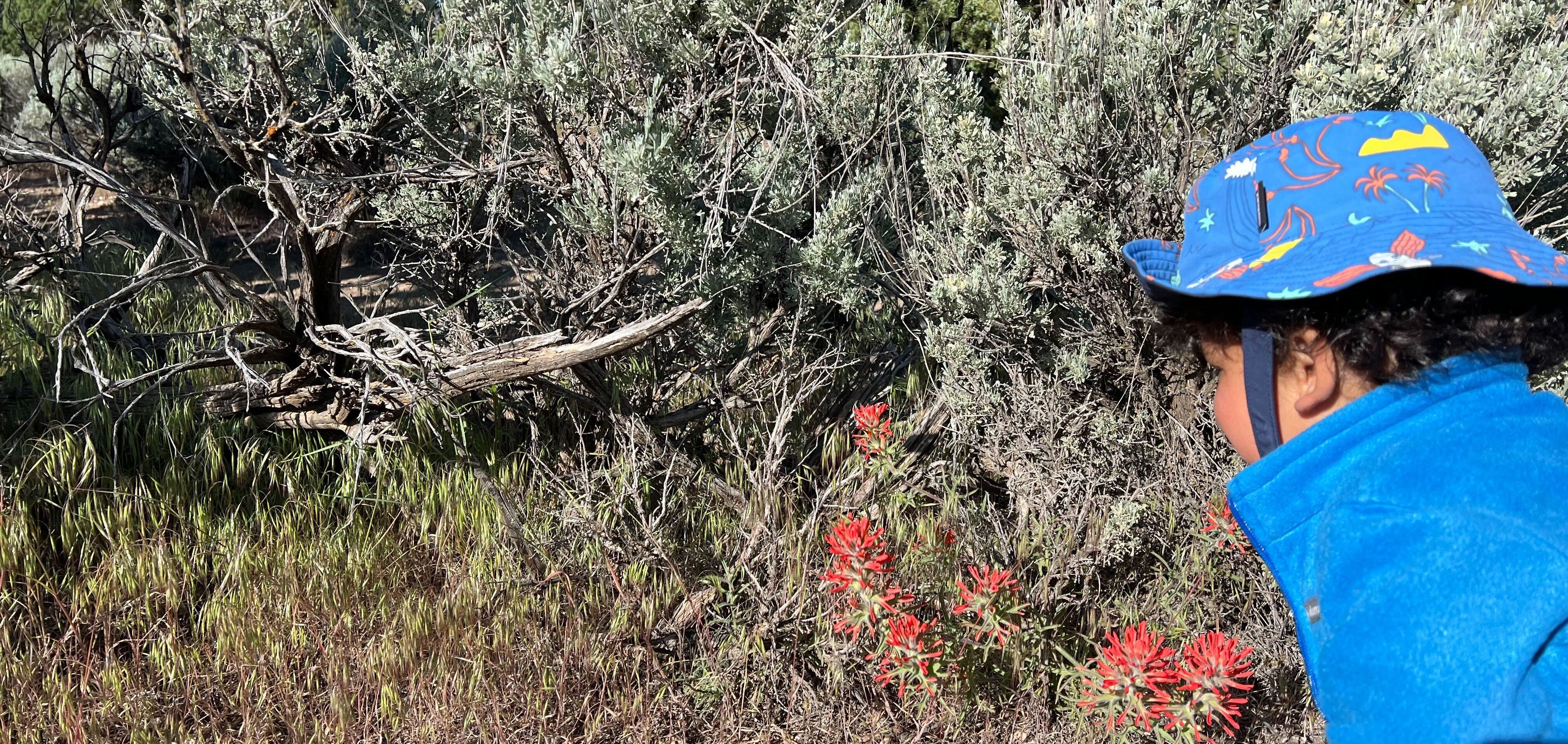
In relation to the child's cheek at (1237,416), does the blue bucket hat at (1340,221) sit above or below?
above

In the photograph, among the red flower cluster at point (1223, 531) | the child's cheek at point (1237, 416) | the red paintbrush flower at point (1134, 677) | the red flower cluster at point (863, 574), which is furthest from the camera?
the red flower cluster at point (1223, 531)

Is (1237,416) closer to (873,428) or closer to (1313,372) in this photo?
(1313,372)

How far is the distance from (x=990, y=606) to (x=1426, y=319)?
1.42 metres

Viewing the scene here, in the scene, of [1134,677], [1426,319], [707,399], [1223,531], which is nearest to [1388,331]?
[1426,319]

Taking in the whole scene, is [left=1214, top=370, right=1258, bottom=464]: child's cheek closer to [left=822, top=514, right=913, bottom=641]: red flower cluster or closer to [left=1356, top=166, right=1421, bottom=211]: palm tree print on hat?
[left=1356, top=166, right=1421, bottom=211]: palm tree print on hat

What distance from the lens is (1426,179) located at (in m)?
1.32

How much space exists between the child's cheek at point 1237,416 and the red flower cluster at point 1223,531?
119cm

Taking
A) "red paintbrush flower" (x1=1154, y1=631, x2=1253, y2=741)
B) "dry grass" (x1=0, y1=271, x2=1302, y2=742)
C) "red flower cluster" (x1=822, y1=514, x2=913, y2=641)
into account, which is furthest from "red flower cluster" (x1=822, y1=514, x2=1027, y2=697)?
"red paintbrush flower" (x1=1154, y1=631, x2=1253, y2=741)

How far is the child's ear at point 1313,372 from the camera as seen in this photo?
136 centimetres

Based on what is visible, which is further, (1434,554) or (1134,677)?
(1134,677)

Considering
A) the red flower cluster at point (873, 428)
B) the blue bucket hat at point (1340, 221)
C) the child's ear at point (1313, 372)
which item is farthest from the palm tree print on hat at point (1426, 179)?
the red flower cluster at point (873, 428)

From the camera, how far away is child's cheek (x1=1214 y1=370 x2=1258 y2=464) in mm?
1467

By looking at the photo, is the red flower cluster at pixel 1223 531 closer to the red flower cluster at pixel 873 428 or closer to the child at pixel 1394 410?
the red flower cluster at pixel 873 428

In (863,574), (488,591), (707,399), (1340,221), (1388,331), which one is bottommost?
(488,591)
